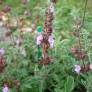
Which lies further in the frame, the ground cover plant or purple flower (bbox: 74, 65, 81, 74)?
purple flower (bbox: 74, 65, 81, 74)

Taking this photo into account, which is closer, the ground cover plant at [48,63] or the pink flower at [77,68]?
the ground cover plant at [48,63]

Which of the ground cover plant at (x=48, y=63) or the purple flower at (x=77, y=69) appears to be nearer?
the ground cover plant at (x=48, y=63)

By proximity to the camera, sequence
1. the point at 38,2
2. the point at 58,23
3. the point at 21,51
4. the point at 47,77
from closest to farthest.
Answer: the point at 47,77
the point at 21,51
the point at 58,23
the point at 38,2

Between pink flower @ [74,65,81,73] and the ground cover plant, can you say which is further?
pink flower @ [74,65,81,73]

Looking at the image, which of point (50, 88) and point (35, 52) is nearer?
point (50, 88)

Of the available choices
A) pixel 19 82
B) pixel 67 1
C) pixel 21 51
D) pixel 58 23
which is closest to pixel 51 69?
pixel 19 82

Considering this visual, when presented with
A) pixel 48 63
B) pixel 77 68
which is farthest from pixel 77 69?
pixel 48 63

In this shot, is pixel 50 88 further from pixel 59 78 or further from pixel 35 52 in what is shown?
pixel 35 52

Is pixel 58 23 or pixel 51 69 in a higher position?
pixel 58 23

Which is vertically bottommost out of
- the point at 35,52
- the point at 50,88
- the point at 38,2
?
the point at 50,88

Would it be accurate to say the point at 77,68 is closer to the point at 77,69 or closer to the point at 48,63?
the point at 77,69

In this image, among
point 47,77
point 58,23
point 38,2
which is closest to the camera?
point 47,77

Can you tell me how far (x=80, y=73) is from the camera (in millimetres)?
2734

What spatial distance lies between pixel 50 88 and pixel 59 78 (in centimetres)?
11
